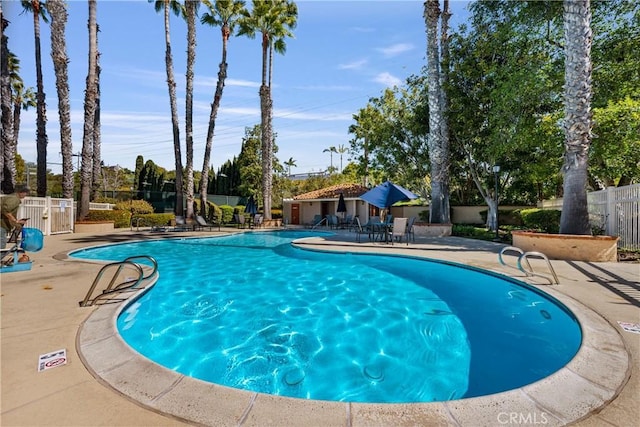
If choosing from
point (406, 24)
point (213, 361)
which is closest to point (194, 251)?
point (213, 361)

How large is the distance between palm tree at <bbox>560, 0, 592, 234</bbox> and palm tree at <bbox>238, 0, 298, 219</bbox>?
1705 centimetres

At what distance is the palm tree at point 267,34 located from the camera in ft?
70.1

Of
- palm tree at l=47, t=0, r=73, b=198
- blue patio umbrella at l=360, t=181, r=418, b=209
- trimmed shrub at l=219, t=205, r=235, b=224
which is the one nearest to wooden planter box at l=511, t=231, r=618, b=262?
blue patio umbrella at l=360, t=181, r=418, b=209

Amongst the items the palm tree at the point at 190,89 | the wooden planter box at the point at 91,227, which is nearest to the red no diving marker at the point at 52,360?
the wooden planter box at the point at 91,227

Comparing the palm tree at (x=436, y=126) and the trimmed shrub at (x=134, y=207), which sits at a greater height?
the palm tree at (x=436, y=126)

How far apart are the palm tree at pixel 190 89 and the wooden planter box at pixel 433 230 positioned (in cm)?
1458

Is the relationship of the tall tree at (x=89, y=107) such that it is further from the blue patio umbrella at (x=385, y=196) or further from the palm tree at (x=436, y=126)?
the palm tree at (x=436, y=126)

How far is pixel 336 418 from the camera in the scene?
2.07 metres

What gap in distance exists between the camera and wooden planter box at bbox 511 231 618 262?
7882mm

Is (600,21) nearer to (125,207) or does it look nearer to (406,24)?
(406,24)

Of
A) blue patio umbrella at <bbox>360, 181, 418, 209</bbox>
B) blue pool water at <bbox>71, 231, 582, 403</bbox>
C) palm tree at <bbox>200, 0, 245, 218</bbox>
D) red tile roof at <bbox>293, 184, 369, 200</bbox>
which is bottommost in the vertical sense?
blue pool water at <bbox>71, 231, 582, 403</bbox>

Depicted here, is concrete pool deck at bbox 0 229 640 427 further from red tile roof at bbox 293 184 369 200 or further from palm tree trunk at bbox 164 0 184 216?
red tile roof at bbox 293 184 369 200

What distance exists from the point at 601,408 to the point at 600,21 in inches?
671

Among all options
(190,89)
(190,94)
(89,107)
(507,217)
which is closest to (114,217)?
(89,107)
